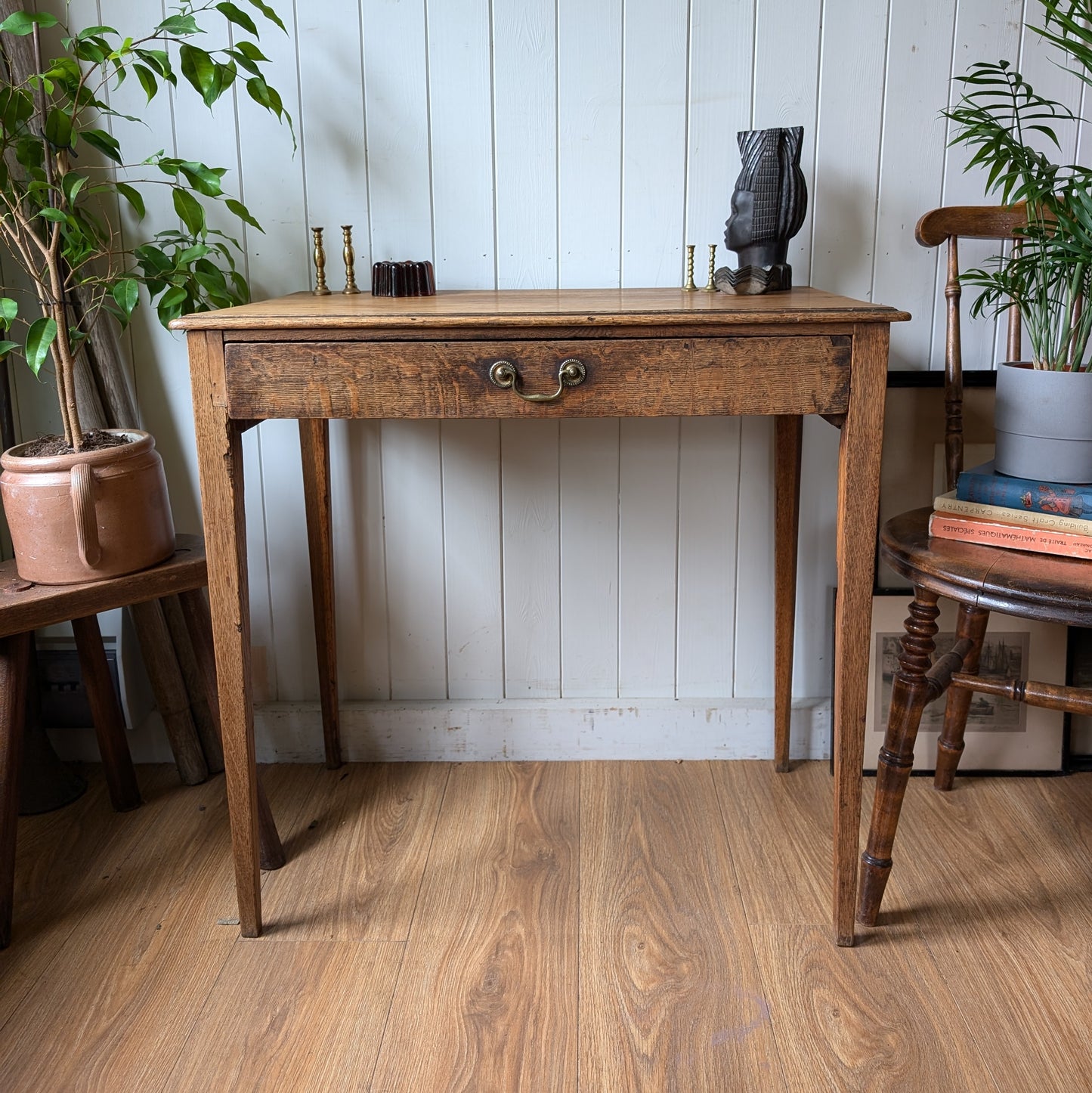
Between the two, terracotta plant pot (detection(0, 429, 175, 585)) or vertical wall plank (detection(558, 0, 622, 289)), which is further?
vertical wall plank (detection(558, 0, 622, 289))

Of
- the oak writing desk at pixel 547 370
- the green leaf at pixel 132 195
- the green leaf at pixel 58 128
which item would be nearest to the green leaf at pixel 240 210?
the green leaf at pixel 132 195

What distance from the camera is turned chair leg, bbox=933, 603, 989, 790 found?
5.41 ft

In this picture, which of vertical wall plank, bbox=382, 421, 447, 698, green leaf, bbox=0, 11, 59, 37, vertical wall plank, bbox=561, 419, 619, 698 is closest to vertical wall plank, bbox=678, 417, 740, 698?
vertical wall plank, bbox=561, 419, 619, 698

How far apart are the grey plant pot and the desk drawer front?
1.05 feet

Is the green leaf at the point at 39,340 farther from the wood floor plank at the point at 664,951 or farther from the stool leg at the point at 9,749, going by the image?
the wood floor plank at the point at 664,951

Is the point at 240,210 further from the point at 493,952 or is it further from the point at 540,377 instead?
the point at 493,952

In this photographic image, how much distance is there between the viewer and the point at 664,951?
142 centimetres

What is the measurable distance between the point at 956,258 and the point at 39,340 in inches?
54.6

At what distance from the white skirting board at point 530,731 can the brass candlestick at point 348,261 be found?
0.78 m

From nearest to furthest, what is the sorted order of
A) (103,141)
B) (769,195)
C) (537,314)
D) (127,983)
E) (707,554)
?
(537,314) → (127,983) → (103,141) → (769,195) → (707,554)

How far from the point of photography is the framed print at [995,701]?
1.86 metres

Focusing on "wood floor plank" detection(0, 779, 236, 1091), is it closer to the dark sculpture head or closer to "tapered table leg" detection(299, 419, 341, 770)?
"tapered table leg" detection(299, 419, 341, 770)

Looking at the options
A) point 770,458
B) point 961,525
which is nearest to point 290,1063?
point 961,525

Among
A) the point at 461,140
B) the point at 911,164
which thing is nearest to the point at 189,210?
the point at 461,140
